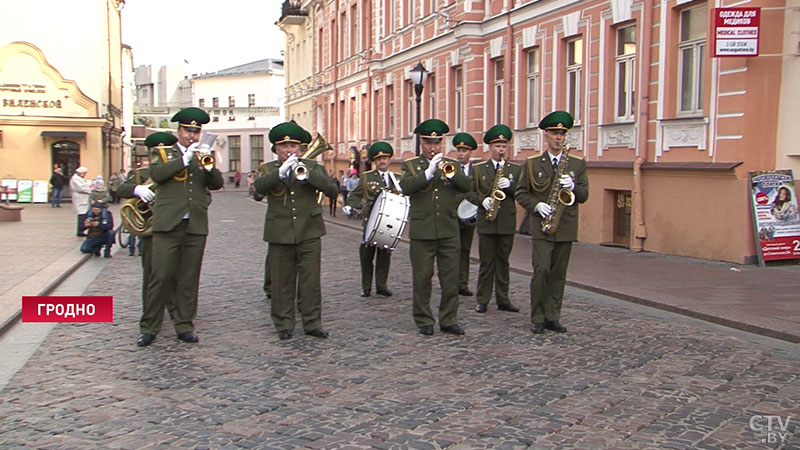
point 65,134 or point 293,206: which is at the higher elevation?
point 65,134

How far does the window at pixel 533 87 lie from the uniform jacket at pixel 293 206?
41.6ft

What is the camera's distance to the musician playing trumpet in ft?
29.7

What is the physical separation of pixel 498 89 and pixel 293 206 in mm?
14951

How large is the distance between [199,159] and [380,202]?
2804mm

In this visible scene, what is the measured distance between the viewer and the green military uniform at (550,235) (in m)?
7.75

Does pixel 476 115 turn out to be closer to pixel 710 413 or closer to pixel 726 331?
pixel 726 331

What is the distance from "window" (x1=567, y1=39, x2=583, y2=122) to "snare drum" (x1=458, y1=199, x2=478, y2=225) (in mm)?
8517

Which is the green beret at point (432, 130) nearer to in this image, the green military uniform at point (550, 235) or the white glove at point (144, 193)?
the green military uniform at point (550, 235)

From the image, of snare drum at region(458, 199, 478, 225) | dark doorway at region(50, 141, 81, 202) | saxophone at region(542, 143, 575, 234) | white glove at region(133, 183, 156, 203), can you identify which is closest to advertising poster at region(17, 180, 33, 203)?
dark doorway at region(50, 141, 81, 202)

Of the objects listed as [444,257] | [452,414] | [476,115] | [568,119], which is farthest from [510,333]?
[476,115]

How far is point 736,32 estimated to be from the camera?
480 inches

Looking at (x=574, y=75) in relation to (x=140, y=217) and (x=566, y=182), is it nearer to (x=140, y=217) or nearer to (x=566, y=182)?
(x=566, y=182)

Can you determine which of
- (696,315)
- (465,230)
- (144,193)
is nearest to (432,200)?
(465,230)
